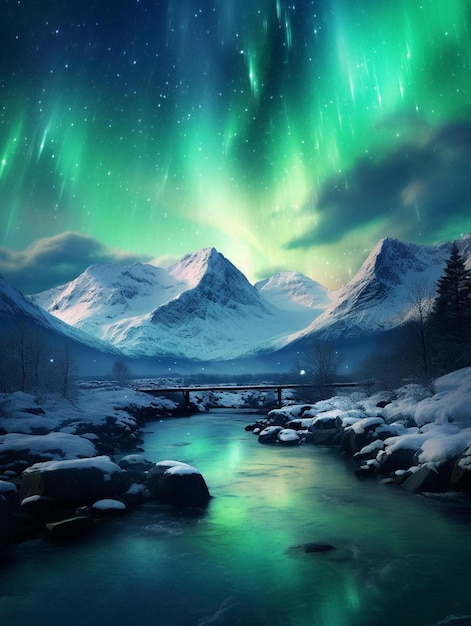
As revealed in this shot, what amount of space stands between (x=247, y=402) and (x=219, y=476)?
295ft

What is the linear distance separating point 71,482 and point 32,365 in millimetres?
69974

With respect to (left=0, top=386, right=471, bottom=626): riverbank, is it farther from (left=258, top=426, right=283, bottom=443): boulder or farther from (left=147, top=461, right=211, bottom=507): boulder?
(left=258, top=426, right=283, bottom=443): boulder

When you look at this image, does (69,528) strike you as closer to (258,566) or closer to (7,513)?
(7,513)

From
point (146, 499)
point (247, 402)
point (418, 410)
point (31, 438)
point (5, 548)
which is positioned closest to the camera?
point (5, 548)

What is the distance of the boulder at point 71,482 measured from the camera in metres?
19.8

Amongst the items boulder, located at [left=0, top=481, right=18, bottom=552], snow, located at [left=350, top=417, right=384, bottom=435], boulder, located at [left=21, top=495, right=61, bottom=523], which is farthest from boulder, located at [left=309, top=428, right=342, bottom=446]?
boulder, located at [left=0, top=481, right=18, bottom=552]

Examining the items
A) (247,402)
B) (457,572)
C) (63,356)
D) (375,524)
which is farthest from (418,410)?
(247,402)

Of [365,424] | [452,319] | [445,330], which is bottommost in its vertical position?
[365,424]

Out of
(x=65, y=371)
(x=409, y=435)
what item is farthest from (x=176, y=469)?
(x=65, y=371)

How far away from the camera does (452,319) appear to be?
2247 inches

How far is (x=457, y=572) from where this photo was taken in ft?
46.2

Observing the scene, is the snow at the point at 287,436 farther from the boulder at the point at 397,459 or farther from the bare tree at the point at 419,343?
the boulder at the point at 397,459

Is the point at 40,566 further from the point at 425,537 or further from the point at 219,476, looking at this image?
the point at 219,476

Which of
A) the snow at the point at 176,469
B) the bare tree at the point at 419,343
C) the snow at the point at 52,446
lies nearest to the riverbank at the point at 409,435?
the bare tree at the point at 419,343
